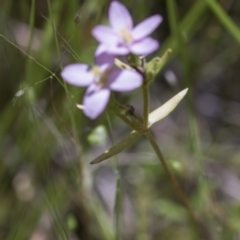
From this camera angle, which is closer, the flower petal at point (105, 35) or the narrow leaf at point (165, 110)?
the flower petal at point (105, 35)

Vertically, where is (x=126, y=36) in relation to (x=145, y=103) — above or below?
above

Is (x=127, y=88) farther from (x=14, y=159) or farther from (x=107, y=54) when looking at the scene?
(x=14, y=159)

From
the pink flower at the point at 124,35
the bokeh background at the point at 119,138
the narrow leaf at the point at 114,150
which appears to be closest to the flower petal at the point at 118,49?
the pink flower at the point at 124,35

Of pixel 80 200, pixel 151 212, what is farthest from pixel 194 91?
pixel 80 200

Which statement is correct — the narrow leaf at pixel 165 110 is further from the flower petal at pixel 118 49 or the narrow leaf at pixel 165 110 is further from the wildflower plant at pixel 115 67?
the flower petal at pixel 118 49

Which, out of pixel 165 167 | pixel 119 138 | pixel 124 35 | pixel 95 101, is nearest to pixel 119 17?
pixel 124 35

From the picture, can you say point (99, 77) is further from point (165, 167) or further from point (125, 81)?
point (165, 167)

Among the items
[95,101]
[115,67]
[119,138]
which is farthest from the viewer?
[119,138]
